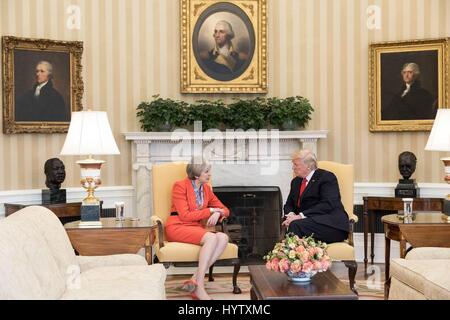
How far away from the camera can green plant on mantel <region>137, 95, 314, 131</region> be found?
7.86 m

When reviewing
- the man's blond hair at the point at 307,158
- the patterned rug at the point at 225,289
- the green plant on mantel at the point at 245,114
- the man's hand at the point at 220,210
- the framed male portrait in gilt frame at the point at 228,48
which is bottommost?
the patterned rug at the point at 225,289

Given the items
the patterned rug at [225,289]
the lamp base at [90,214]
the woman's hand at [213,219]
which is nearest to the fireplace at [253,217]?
the patterned rug at [225,289]

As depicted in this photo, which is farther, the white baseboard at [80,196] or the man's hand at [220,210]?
the white baseboard at [80,196]

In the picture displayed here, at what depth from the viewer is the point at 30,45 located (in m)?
7.50

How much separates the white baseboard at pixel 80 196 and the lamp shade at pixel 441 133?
3644 mm

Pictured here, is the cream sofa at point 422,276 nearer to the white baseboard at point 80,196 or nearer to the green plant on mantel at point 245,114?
the green plant on mantel at point 245,114

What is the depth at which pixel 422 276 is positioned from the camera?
4.54 m

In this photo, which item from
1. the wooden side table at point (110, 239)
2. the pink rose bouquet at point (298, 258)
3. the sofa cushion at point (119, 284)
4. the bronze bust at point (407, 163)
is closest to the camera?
the sofa cushion at point (119, 284)

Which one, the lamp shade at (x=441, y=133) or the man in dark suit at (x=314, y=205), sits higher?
the lamp shade at (x=441, y=133)

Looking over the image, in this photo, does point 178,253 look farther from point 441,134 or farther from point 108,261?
point 441,134

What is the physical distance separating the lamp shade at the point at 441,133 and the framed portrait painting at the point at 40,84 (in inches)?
157

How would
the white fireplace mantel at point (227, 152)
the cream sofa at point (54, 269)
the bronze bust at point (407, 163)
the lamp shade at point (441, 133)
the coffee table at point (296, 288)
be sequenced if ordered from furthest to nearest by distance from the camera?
1. the white fireplace mantel at point (227, 152)
2. the bronze bust at point (407, 163)
3. the lamp shade at point (441, 133)
4. the coffee table at point (296, 288)
5. the cream sofa at point (54, 269)

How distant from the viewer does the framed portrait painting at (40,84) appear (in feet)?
24.1
